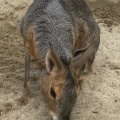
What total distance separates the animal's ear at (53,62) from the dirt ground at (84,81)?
4.07 ft

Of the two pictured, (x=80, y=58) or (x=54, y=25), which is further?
(x=54, y=25)

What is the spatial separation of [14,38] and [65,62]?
3.06 metres

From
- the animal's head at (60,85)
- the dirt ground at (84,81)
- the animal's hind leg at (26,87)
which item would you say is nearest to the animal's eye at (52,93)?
the animal's head at (60,85)

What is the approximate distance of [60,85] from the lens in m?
5.24

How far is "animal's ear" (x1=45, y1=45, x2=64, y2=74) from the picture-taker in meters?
5.15

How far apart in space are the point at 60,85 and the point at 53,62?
1.03ft

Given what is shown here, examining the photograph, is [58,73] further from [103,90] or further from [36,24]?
[103,90]

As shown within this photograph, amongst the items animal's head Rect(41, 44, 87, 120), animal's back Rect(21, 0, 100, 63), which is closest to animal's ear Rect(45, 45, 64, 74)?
animal's head Rect(41, 44, 87, 120)

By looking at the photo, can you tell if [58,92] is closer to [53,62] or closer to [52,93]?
[52,93]

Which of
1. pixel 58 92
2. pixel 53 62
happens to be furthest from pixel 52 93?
pixel 53 62

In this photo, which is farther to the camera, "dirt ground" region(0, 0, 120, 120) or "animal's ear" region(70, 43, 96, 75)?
"dirt ground" region(0, 0, 120, 120)

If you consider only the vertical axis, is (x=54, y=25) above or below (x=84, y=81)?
above

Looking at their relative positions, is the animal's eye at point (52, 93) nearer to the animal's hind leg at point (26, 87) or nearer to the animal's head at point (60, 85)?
the animal's head at point (60, 85)

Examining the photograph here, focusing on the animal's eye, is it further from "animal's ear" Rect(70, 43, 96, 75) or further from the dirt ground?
the dirt ground
